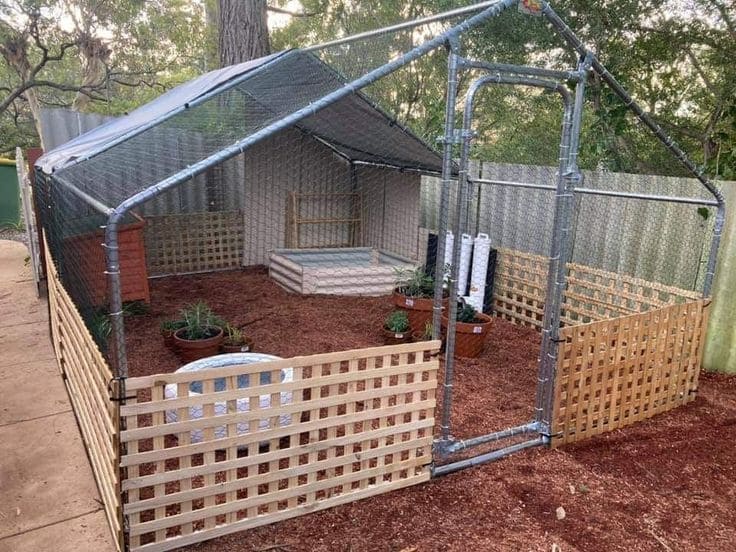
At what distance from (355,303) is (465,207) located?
10.2ft

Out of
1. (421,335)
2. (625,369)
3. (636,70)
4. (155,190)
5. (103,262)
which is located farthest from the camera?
(636,70)

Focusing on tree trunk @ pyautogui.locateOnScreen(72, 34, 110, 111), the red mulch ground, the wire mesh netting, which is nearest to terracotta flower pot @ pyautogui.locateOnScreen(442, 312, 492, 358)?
the red mulch ground

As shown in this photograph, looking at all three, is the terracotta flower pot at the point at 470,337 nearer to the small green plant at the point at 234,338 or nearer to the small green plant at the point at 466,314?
the small green plant at the point at 466,314

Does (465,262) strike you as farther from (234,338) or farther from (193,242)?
(193,242)

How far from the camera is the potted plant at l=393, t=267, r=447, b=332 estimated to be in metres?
4.98

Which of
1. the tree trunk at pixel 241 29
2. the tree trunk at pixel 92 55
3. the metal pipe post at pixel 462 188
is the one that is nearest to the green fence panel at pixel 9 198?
the tree trunk at pixel 92 55

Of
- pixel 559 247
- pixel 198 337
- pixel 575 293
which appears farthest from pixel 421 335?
pixel 559 247

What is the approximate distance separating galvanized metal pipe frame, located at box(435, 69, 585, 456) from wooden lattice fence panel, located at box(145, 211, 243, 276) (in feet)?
15.6

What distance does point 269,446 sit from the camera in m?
2.54

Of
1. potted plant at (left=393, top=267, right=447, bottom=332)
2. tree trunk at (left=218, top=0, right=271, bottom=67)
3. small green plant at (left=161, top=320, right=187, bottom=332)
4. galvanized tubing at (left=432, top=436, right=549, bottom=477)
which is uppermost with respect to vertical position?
tree trunk at (left=218, top=0, right=271, bottom=67)

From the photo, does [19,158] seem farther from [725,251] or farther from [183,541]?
[725,251]

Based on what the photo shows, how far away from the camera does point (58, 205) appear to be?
3.45m

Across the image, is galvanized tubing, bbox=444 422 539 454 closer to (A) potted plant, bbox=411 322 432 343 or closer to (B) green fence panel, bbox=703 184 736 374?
(A) potted plant, bbox=411 322 432 343

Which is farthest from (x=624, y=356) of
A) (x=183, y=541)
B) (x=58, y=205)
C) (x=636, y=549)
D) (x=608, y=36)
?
(x=608, y=36)
